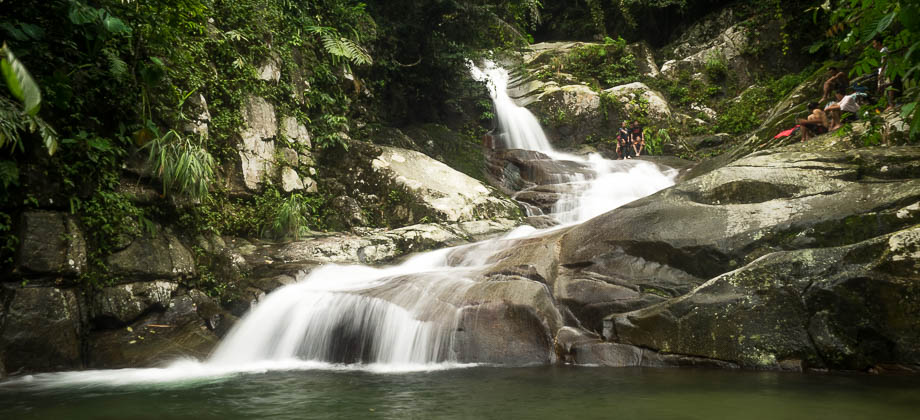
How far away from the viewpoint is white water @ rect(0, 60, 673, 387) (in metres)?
5.39

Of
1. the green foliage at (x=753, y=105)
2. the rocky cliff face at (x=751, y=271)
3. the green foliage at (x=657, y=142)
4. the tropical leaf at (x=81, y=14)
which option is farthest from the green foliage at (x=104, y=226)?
the green foliage at (x=753, y=105)

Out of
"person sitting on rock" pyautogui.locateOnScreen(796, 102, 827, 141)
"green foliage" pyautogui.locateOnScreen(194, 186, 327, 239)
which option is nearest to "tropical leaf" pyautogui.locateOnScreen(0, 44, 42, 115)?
"green foliage" pyautogui.locateOnScreen(194, 186, 327, 239)

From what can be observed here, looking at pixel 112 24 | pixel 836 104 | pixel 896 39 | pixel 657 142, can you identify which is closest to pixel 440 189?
pixel 112 24

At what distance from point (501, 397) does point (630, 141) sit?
1308 centimetres

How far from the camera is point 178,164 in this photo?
662 centimetres

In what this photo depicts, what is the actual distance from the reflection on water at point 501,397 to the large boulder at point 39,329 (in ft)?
1.95

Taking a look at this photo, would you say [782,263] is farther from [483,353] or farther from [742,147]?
[742,147]

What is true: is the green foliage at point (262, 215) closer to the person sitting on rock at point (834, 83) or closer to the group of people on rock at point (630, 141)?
the person sitting on rock at point (834, 83)

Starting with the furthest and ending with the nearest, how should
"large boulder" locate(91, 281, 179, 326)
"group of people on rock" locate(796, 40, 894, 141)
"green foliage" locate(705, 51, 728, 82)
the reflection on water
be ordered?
"green foliage" locate(705, 51, 728, 82)
"group of people on rock" locate(796, 40, 894, 141)
"large boulder" locate(91, 281, 179, 326)
the reflection on water

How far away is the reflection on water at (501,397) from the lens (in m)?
3.40

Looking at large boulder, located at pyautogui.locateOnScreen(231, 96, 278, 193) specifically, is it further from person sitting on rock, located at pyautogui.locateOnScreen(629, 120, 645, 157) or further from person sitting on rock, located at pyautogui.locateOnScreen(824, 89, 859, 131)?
person sitting on rock, located at pyautogui.locateOnScreen(629, 120, 645, 157)

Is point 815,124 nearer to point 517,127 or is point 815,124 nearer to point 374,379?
point 374,379

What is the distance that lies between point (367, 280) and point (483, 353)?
249 cm

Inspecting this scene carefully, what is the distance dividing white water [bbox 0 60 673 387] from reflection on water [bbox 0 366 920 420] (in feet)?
1.83
